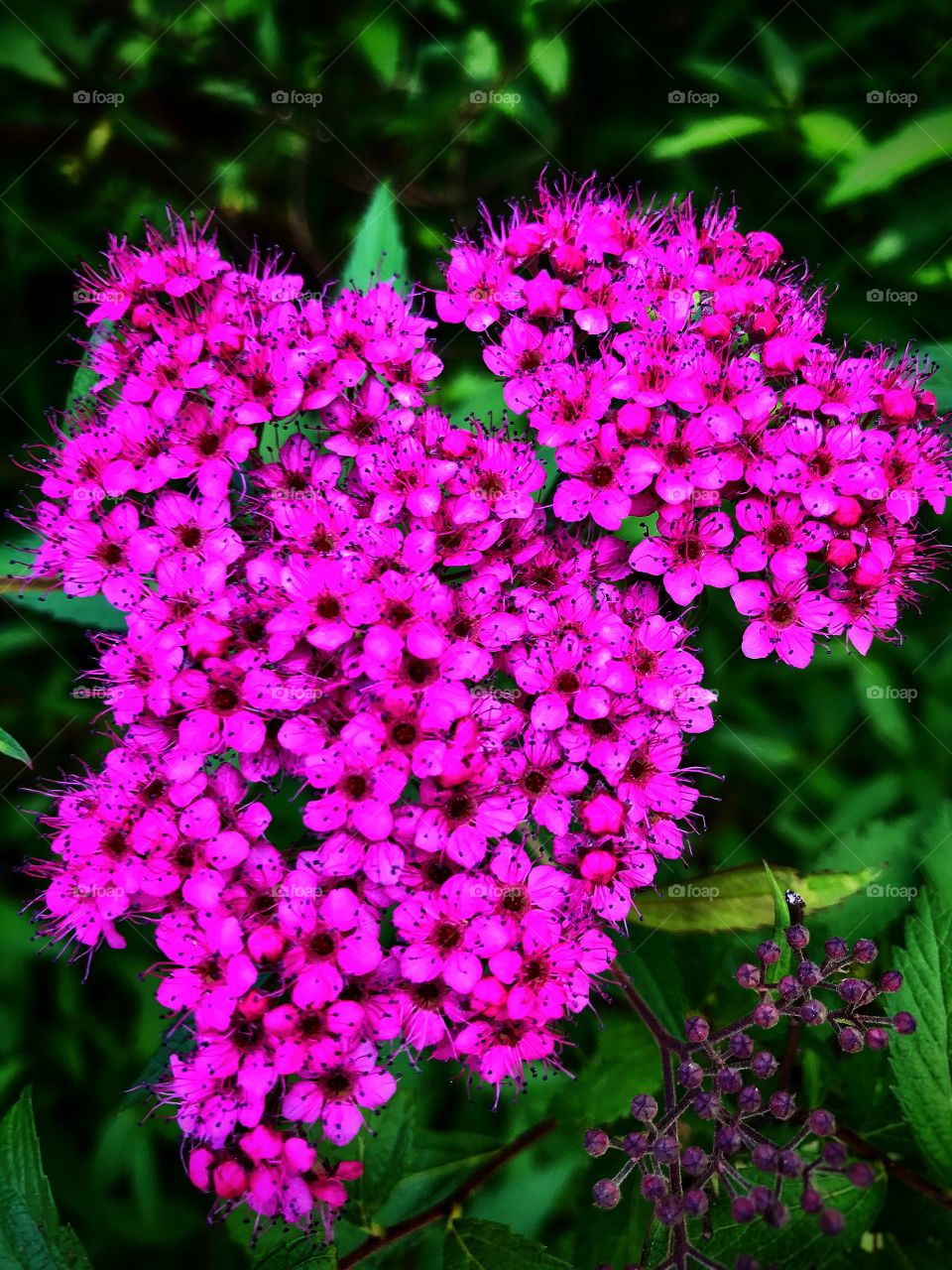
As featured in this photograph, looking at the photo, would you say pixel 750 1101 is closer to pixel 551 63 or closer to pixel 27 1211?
pixel 27 1211

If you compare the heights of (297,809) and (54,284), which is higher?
→ (54,284)

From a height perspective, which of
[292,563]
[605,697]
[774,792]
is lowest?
[292,563]

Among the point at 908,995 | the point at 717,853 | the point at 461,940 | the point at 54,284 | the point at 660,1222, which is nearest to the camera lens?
the point at 660,1222

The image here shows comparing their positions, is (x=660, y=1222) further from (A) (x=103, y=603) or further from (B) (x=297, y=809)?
(A) (x=103, y=603)

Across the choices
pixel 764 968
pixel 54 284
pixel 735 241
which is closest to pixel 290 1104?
pixel 764 968

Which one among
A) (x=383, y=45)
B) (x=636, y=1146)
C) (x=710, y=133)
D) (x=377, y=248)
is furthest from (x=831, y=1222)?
(x=383, y=45)

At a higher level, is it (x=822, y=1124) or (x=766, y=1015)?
(x=766, y=1015)
